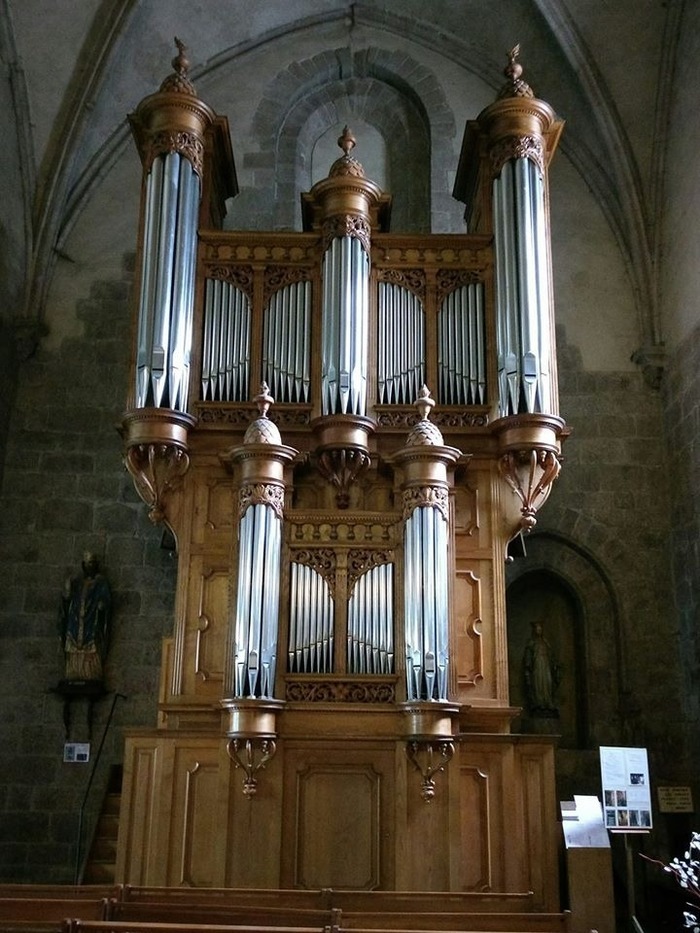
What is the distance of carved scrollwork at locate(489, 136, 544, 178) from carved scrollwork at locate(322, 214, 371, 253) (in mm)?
1605

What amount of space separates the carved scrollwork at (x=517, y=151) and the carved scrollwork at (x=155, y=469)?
15.3 ft

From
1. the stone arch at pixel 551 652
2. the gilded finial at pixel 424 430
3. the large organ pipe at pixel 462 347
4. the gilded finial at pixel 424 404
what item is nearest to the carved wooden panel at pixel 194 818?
the gilded finial at pixel 424 430

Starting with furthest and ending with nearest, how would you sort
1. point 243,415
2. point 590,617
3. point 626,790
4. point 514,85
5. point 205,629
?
point 590,617 < point 514,85 < point 243,415 < point 205,629 < point 626,790

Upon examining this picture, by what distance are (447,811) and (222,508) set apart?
3493 millimetres

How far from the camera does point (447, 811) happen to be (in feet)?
29.7

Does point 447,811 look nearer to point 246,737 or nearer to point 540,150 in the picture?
point 246,737

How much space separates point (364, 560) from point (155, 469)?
2214 millimetres

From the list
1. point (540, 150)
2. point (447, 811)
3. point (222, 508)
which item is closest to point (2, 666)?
point (222, 508)

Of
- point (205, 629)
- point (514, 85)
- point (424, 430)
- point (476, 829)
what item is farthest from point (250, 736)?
point (514, 85)

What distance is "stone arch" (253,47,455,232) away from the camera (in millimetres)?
14664

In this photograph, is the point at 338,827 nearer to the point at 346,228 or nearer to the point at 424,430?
the point at 424,430

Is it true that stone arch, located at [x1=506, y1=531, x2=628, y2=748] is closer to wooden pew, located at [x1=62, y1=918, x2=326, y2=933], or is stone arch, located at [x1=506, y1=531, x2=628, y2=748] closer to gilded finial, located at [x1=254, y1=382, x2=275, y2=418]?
gilded finial, located at [x1=254, y1=382, x2=275, y2=418]

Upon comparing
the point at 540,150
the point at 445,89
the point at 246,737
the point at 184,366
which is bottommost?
the point at 246,737

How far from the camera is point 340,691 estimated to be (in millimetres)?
9391
